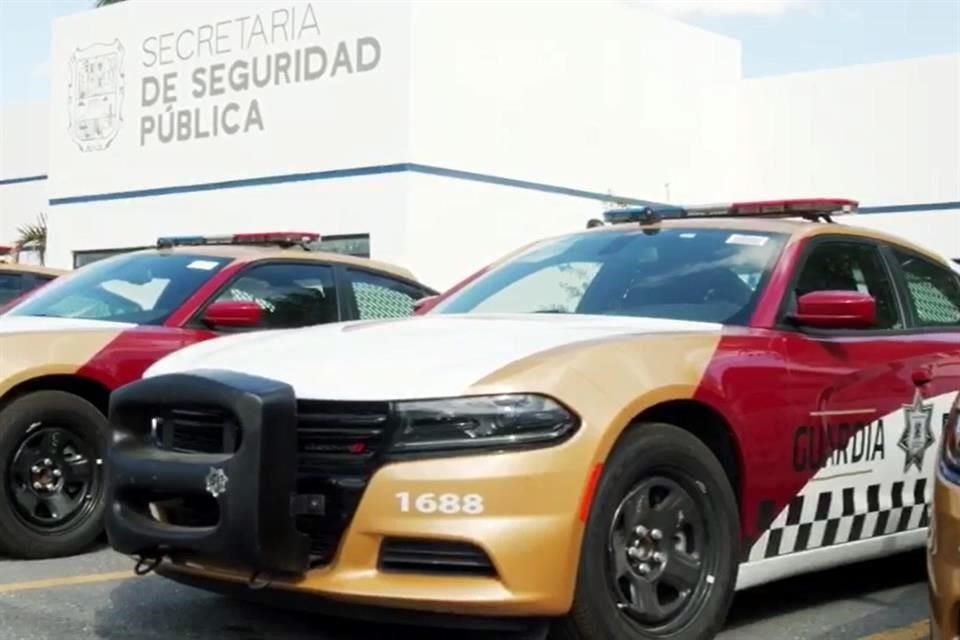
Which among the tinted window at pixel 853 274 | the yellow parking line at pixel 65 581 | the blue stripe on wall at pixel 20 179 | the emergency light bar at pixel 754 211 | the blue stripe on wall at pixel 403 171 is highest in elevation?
the blue stripe on wall at pixel 20 179

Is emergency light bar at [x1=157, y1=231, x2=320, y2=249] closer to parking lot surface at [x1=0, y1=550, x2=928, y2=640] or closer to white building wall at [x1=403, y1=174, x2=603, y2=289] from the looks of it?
parking lot surface at [x1=0, y1=550, x2=928, y2=640]

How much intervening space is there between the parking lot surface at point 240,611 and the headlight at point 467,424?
905mm

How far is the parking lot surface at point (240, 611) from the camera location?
4.68 meters

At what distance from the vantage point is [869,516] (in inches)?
207

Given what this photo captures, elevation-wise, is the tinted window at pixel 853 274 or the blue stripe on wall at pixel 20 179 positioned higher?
the blue stripe on wall at pixel 20 179

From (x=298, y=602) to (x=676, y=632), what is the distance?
1.16 m

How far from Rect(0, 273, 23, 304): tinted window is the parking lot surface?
3559 mm

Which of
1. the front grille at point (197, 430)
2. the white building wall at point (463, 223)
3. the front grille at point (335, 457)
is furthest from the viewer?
the white building wall at point (463, 223)

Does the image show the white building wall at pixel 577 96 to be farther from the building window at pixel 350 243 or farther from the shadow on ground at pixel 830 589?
the shadow on ground at pixel 830 589

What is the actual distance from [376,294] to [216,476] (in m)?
3.77

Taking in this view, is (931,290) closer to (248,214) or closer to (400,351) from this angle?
(400,351)

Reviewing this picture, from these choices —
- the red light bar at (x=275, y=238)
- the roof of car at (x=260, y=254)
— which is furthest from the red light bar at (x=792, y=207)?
the red light bar at (x=275, y=238)

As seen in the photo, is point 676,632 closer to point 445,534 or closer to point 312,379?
point 445,534

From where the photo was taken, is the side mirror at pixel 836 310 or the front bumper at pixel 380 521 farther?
the side mirror at pixel 836 310
